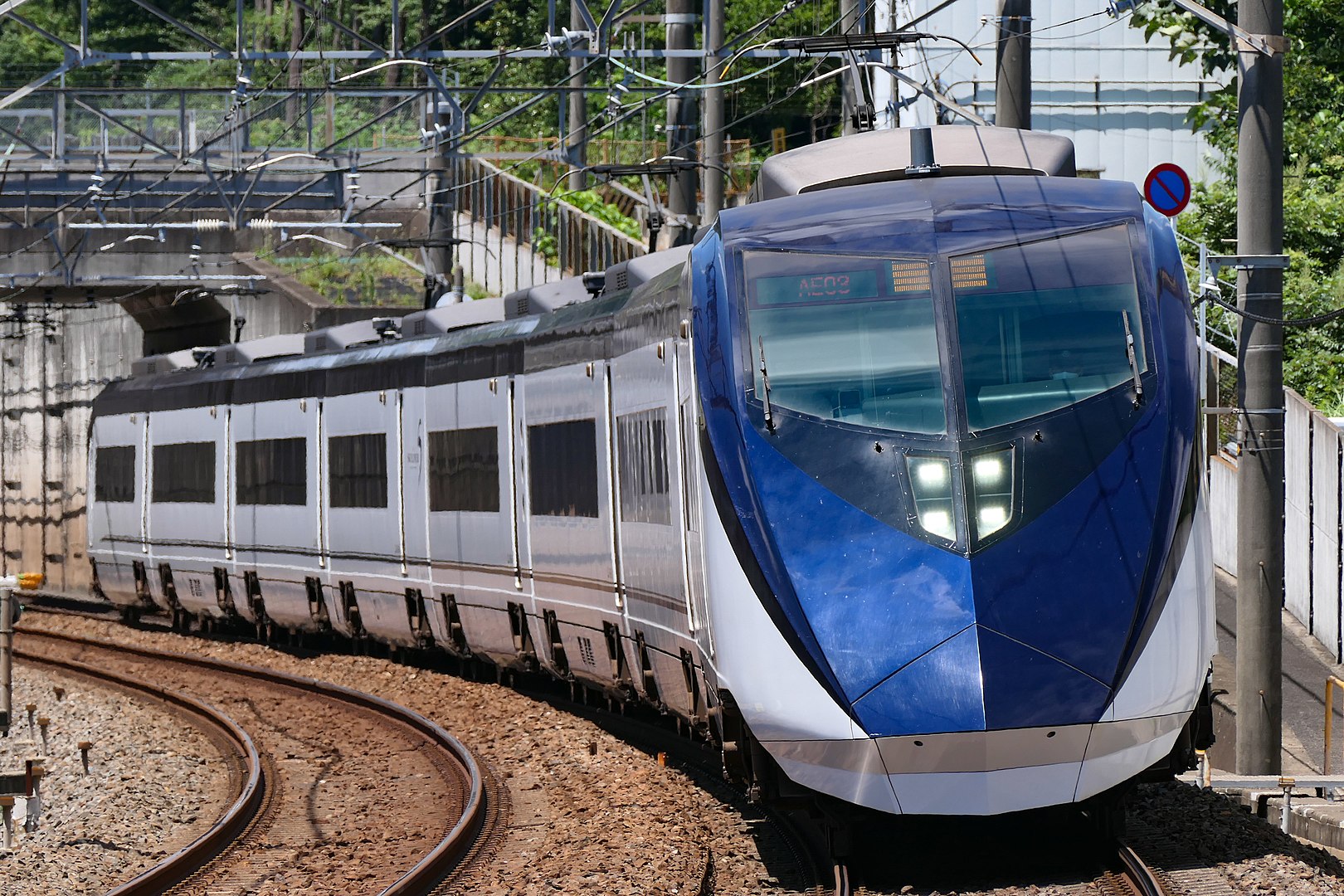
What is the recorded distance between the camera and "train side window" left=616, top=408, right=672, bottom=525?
467 inches

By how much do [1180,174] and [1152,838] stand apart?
5.35m

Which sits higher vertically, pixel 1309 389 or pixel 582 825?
pixel 1309 389

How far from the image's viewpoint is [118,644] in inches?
1089

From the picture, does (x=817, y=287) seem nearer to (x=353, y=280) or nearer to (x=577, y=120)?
(x=577, y=120)

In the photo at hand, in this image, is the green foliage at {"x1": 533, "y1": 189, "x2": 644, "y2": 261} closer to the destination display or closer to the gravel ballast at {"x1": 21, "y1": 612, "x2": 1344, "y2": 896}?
the gravel ballast at {"x1": 21, "y1": 612, "x2": 1344, "y2": 896}

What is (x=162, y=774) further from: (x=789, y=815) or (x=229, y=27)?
(x=229, y=27)

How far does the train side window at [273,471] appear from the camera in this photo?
2338 cm

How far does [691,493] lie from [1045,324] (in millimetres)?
2057

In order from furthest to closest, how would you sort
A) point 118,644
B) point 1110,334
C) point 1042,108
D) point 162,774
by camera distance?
point 1042,108
point 118,644
point 162,774
point 1110,334

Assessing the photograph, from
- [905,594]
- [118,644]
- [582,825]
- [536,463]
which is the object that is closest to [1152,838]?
[905,594]

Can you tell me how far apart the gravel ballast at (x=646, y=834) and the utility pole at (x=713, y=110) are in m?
6.43

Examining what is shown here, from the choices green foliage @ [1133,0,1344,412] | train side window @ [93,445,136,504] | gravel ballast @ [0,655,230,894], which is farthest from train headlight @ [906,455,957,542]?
train side window @ [93,445,136,504]

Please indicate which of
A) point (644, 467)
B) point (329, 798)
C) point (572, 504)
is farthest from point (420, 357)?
point (644, 467)

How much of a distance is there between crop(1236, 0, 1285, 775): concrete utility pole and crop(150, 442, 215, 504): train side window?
625 inches
